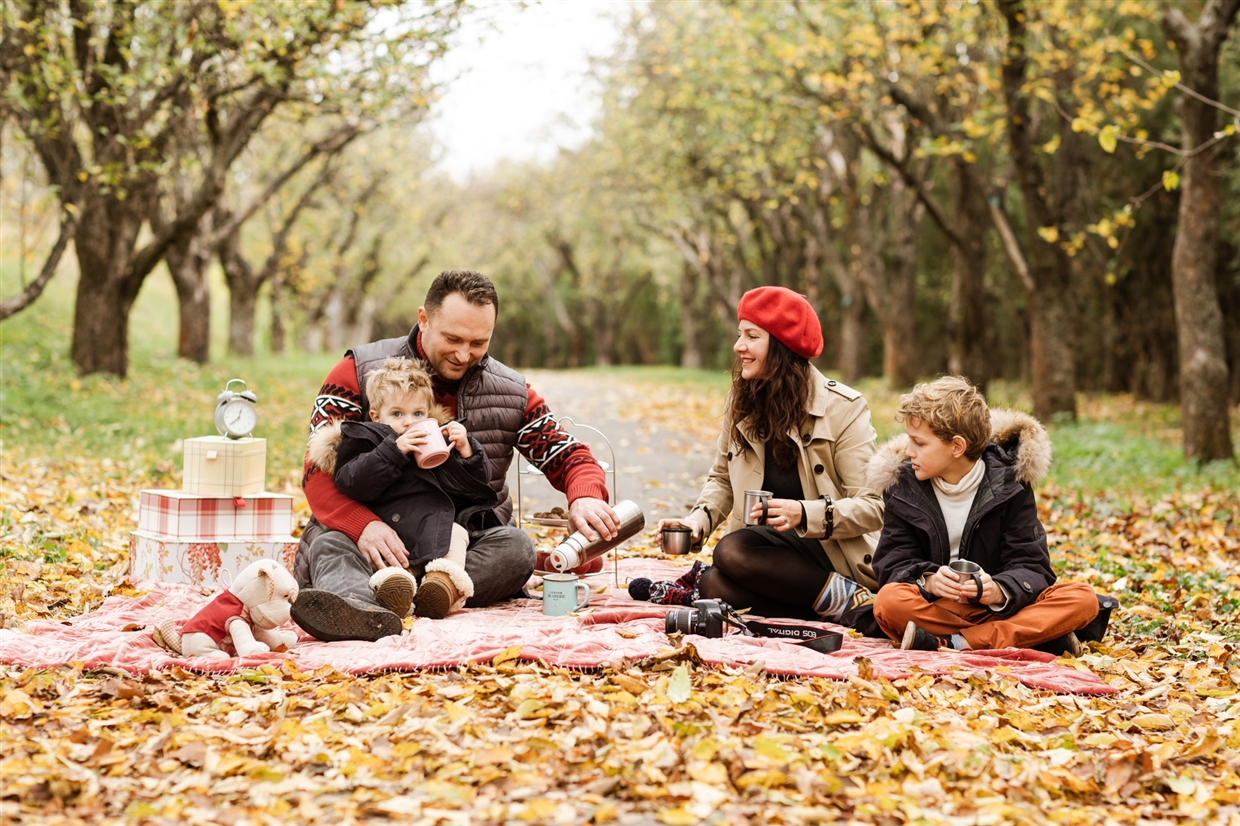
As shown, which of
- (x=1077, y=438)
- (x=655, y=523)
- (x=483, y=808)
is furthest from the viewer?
(x=1077, y=438)

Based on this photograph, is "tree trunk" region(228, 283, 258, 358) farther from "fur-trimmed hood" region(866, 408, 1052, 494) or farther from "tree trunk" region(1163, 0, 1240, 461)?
"fur-trimmed hood" region(866, 408, 1052, 494)

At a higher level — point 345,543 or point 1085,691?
point 345,543

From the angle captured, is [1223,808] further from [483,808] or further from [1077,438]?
[1077,438]

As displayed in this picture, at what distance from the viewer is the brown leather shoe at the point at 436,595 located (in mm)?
4703

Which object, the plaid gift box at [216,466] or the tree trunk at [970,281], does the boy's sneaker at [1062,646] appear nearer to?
the plaid gift box at [216,466]

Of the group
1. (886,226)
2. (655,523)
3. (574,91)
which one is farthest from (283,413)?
(886,226)

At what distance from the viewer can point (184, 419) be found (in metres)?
12.3

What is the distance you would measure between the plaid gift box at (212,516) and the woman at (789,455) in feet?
6.37

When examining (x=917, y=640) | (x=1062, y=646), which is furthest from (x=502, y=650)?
(x=1062, y=646)

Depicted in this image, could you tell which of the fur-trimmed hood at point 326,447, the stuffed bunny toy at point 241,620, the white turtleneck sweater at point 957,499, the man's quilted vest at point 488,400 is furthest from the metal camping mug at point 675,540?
the stuffed bunny toy at point 241,620

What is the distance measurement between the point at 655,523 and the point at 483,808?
527 centimetres

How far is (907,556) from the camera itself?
4.57 m

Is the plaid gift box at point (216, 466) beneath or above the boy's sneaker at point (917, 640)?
above

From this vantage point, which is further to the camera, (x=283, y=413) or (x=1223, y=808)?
(x=283, y=413)
